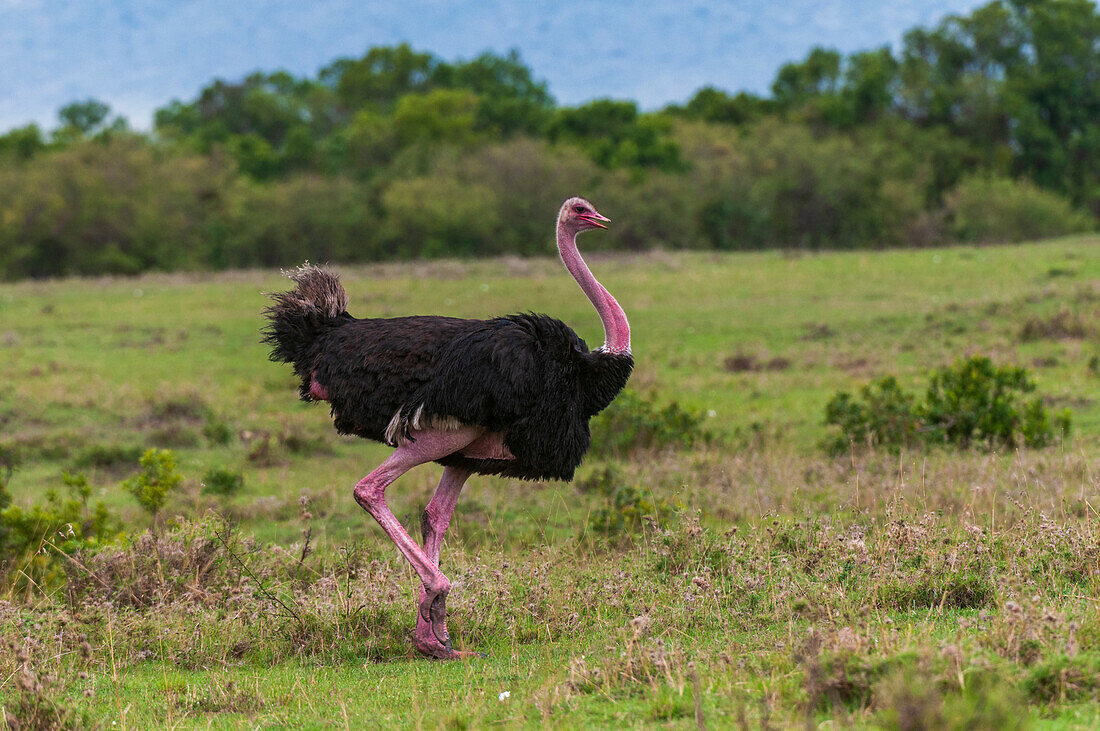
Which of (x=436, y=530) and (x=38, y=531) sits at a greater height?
(x=436, y=530)

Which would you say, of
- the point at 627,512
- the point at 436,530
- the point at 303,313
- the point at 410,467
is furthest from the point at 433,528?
the point at 627,512

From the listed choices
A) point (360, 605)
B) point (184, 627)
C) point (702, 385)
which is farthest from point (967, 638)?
point (702, 385)

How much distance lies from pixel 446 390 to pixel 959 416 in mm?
7968

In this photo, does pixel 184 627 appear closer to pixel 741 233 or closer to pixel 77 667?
pixel 77 667

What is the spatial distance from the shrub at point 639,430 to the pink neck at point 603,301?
6.28 metres

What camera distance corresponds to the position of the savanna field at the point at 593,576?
4.38 metres

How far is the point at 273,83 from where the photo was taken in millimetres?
91500

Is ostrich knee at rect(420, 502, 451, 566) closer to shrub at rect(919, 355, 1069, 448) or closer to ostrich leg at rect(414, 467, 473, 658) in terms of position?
ostrich leg at rect(414, 467, 473, 658)

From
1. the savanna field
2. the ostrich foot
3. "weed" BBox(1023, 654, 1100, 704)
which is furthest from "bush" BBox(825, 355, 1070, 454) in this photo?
"weed" BBox(1023, 654, 1100, 704)

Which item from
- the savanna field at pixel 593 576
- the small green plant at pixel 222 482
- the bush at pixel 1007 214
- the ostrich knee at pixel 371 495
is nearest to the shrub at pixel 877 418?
the savanna field at pixel 593 576

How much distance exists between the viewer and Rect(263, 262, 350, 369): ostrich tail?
21.7 ft

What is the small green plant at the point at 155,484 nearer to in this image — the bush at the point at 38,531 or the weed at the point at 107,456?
the bush at the point at 38,531

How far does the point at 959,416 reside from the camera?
39.7 ft

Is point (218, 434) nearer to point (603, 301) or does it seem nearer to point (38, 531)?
point (38, 531)
